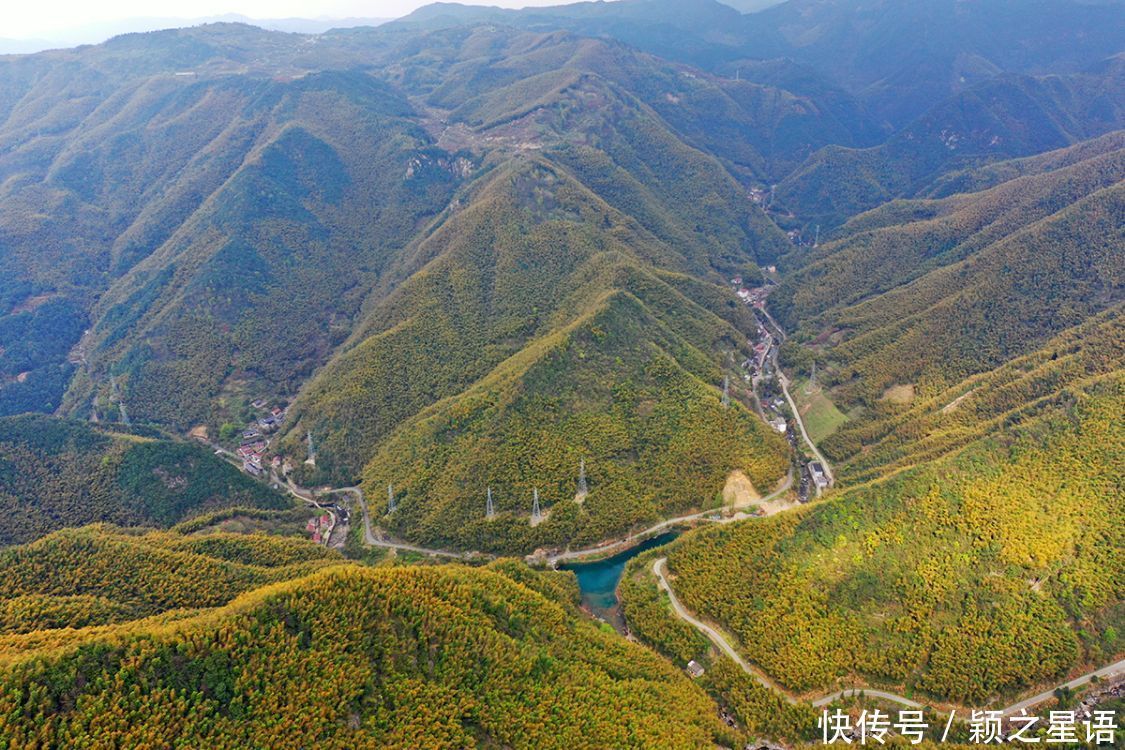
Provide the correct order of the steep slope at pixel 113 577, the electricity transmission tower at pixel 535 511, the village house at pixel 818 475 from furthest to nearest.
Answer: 1. the village house at pixel 818 475
2. the electricity transmission tower at pixel 535 511
3. the steep slope at pixel 113 577

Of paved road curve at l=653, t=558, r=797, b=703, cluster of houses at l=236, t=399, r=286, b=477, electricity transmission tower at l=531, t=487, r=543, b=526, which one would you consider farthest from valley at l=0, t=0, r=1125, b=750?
electricity transmission tower at l=531, t=487, r=543, b=526

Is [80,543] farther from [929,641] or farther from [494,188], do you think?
[494,188]

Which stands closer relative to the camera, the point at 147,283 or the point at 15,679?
the point at 15,679

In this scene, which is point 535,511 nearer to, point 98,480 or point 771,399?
point 98,480

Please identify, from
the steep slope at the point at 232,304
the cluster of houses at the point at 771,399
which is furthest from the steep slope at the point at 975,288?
the steep slope at the point at 232,304

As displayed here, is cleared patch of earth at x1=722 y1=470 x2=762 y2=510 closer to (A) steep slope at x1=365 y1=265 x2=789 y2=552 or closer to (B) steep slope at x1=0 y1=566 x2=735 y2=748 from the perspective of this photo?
(A) steep slope at x1=365 y1=265 x2=789 y2=552

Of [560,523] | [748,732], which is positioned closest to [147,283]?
[560,523]

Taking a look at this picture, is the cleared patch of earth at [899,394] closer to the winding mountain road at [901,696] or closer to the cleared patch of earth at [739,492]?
the cleared patch of earth at [739,492]
